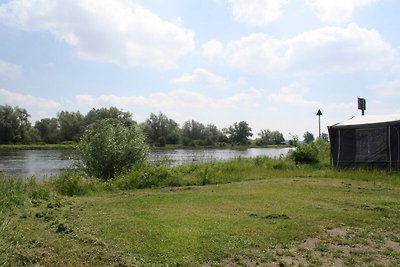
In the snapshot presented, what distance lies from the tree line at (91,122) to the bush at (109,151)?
131 ft

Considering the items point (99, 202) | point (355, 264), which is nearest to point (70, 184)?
point (99, 202)

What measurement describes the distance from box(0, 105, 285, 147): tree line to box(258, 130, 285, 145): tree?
0.25 m

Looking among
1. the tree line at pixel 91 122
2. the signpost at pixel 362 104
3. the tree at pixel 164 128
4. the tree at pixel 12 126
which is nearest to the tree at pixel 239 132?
the tree line at pixel 91 122

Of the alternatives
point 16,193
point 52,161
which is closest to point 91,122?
point 52,161

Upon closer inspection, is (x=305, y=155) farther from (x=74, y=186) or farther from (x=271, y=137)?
(x=271, y=137)

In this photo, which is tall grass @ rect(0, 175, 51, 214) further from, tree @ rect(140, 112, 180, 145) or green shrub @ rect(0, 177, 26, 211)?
tree @ rect(140, 112, 180, 145)

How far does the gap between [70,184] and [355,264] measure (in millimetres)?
9309

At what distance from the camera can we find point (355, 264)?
5.03 metres

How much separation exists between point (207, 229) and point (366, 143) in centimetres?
1344

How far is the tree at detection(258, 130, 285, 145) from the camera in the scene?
99500mm

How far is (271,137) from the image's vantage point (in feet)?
337

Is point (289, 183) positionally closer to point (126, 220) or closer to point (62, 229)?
point (126, 220)

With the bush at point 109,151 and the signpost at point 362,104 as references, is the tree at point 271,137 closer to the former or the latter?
the signpost at point 362,104

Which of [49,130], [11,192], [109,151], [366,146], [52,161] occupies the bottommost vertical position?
[52,161]
